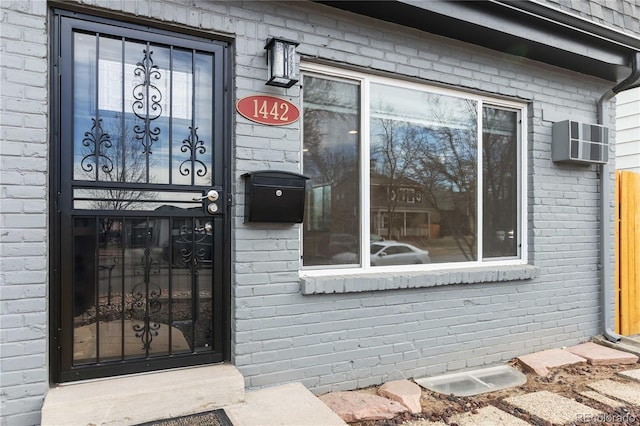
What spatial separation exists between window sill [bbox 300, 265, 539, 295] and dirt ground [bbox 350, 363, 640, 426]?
0.78 m

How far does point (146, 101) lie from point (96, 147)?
0.41m

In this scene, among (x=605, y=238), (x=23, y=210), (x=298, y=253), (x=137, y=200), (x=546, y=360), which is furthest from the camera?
(x=605, y=238)

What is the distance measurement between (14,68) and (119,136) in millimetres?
597

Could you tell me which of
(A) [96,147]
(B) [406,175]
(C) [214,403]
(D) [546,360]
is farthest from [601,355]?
(A) [96,147]

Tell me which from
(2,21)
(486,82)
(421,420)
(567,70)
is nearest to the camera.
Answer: (2,21)

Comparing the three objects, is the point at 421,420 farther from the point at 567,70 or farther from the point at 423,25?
the point at 567,70

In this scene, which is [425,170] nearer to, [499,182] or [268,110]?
[499,182]

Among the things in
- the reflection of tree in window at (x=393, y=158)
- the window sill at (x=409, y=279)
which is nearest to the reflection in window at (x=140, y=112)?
the window sill at (x=409, y=279)

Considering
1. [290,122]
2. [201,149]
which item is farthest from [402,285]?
[201,149]

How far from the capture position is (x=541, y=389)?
10.6 feet

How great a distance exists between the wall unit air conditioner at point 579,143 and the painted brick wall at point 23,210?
164 inches

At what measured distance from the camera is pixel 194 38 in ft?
8.92

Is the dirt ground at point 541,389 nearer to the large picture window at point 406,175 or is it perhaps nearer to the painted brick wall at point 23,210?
the large picture window at point 406,175

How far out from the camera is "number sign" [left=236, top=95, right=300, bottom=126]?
9.07 feet
